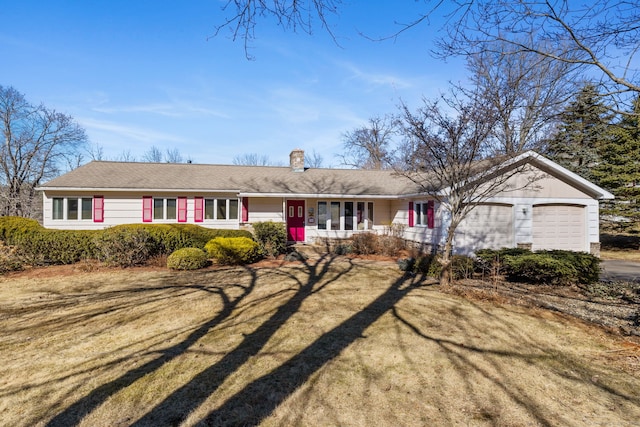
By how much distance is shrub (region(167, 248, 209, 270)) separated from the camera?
10555mm

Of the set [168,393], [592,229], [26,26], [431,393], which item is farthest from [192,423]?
[592,229]

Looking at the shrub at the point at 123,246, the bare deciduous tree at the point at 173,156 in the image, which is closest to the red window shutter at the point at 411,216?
the shrub at the point at 123,246

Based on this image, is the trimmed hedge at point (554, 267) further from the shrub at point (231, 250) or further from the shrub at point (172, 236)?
the shrub at point (172, 236)

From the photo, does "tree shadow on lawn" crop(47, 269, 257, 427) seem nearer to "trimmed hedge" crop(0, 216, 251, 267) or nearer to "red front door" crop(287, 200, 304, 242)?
"trimmed hedge" crop(0, 216, 251, 267)

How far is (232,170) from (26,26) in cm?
1249

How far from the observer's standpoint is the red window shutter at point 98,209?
15.2 metres

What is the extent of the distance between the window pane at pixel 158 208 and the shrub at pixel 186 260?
601 cm

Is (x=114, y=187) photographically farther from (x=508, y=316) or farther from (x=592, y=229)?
(x=592, y=229)

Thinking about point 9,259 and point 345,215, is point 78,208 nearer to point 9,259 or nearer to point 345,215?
point 9,259

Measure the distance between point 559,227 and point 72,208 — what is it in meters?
21.7

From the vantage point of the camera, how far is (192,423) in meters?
3.15

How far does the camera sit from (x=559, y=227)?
42.8 ft

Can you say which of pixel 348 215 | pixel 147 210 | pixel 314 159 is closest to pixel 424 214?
pixel 348 215

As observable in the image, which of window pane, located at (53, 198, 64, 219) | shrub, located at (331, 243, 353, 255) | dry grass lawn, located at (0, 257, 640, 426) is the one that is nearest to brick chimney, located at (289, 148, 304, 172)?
shrub, located at (331, 243, 353, 255)
